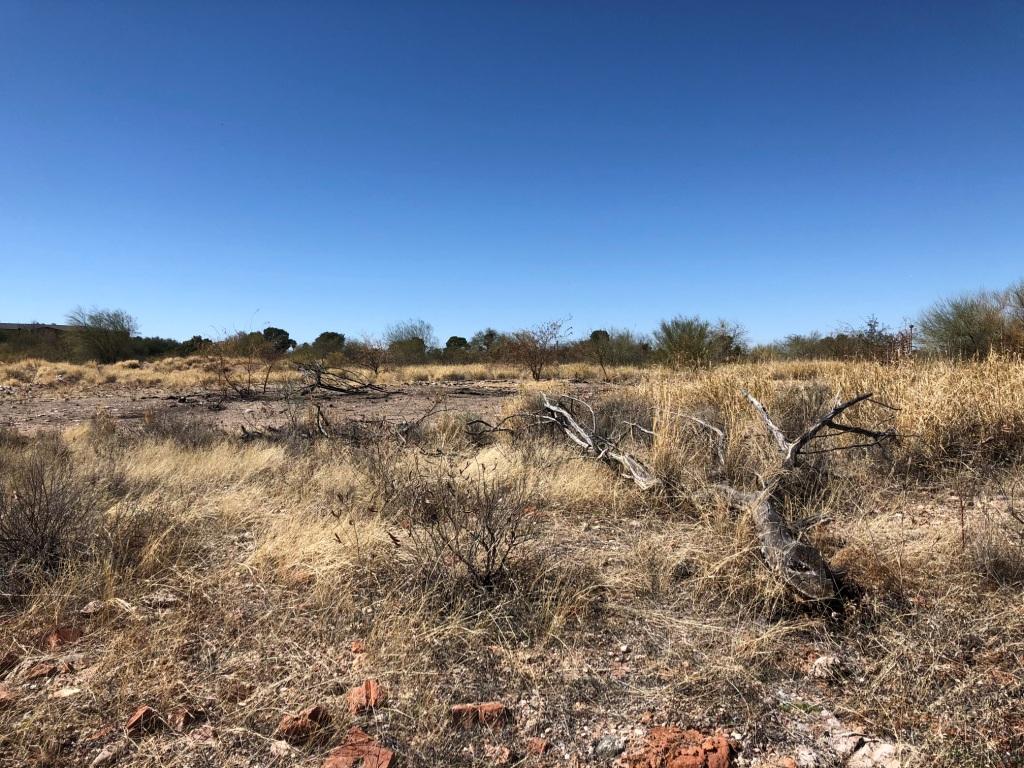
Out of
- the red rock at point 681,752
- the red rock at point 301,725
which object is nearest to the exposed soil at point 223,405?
the red rock at point 301,725

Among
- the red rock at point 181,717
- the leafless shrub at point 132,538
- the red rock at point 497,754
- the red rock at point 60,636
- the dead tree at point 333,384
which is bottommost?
the red rock at point 497,754

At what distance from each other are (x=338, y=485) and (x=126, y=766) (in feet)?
10.0

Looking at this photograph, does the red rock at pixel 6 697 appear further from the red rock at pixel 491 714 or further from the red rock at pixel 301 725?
the red rock at pixel 491 714

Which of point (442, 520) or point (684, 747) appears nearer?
point (684, 747)

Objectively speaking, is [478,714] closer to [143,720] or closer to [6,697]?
[143,720]

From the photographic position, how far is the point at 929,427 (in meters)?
5.41

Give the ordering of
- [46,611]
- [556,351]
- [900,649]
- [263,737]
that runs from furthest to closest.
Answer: [556,351] < [46,611] < [900,649] < [263,737]

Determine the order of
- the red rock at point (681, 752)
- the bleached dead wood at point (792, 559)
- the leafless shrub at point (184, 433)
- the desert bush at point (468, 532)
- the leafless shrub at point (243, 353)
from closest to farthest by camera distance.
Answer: the red rock at point (681, 752), the bleached dead wood at point (792, 559), the desert bush at point (468, 532), the leafless shrub at point (184, 433), the leafless shrub at point (243, 353)

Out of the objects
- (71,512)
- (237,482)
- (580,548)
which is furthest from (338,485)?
(580,548)

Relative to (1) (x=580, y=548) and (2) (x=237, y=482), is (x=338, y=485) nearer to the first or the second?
(2) (x=237, y=482)

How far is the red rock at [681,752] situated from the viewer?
72.7 inches

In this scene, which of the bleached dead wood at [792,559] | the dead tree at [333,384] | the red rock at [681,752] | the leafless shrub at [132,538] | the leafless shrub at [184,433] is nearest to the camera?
the red rock at [681,752]

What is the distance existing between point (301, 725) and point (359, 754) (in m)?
0.26

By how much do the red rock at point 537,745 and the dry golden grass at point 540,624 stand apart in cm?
2
